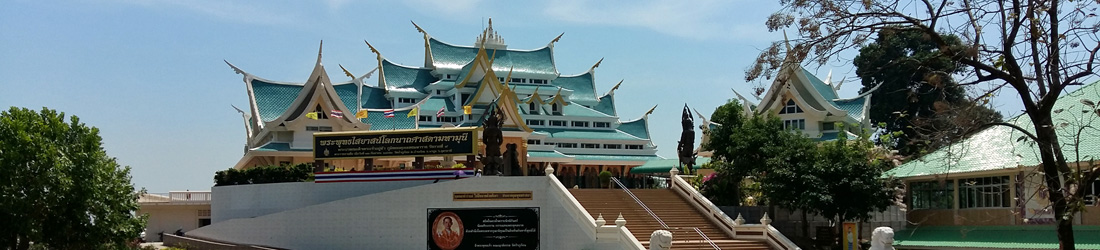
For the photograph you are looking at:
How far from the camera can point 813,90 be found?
1725 inches

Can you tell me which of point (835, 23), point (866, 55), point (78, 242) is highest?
point (866, 55)

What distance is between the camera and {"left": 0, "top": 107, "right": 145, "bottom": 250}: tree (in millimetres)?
23109

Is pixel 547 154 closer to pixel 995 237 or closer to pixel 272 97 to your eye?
pixel 272 97

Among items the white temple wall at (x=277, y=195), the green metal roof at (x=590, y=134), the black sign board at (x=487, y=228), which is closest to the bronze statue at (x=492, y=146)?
the white temple wall at (x=277, y=195)

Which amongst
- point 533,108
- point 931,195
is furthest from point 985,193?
point 533,108

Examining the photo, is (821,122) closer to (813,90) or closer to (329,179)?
(813,90)

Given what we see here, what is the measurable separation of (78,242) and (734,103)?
17.1 metres

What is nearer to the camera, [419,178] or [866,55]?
[419,178]

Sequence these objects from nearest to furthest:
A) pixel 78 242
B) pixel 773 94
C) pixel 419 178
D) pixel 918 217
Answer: pixel 78 242 < pixel 918 217 < pixel 419 178 < pixel 773 94

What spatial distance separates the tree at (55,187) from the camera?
23109 mm

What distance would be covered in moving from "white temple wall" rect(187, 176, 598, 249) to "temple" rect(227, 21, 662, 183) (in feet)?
27.7

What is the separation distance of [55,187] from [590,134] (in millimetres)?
30579

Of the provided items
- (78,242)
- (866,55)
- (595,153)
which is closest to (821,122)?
(866,55)

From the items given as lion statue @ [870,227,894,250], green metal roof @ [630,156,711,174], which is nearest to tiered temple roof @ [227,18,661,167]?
green metal roof @ [630,156,711,174]
